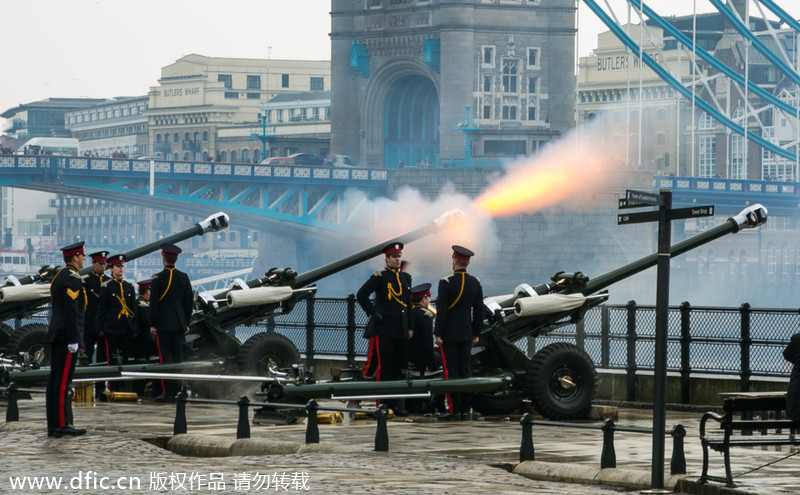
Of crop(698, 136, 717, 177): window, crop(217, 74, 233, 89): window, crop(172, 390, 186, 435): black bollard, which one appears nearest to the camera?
crop(172, 390, 186, 435): black bollard

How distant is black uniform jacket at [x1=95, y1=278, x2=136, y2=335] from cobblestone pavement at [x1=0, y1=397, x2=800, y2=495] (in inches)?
87.3

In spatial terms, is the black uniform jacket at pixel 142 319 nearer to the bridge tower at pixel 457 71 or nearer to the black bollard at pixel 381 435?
the black bollard at pixel 381 435

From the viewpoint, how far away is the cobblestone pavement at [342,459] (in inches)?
364

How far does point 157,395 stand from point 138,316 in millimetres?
880

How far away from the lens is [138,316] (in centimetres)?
1588

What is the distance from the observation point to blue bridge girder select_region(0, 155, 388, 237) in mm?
67375

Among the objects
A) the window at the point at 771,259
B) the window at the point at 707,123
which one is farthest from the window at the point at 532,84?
the window at the point at 707,123

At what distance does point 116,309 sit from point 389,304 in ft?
10.8

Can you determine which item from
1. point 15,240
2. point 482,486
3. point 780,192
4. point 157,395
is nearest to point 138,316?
point 157,395

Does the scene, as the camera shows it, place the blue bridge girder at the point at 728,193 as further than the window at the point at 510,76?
No

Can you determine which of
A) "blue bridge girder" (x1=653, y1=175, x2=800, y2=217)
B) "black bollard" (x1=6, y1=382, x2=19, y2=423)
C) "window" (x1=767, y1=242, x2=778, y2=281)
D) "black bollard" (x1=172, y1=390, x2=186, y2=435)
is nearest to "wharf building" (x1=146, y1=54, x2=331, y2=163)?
"window" (x1=767, y1=242, x2=778, y2=281)

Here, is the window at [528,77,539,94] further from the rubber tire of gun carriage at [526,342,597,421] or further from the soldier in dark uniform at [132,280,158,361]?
the rubber tire of gun carriage at [526,342,597,421]

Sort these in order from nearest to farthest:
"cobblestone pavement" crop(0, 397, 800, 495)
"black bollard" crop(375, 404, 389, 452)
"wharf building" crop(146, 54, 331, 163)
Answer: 1. "cobblestone pavement" crop(0, 397, 800, 495)
2. "black bollard" crop(375, 404, 389, 452)
3. "wharf building" crop(146, 54, 331, 163)

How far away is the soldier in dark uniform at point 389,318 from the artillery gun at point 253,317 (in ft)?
4.48
